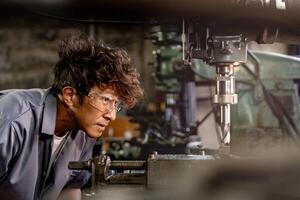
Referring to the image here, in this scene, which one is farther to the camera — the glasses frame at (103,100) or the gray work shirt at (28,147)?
the glasses frame at (103,100)

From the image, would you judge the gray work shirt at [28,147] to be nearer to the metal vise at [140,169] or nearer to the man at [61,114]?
the man at [61,114]

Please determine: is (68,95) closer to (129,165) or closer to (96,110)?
(96,110)

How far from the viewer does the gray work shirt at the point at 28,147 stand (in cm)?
111

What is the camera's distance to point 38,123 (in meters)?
1.21

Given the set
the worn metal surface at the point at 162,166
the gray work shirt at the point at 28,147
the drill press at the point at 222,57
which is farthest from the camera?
the gray work shirt at the point at 28,147

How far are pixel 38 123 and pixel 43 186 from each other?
8.7 inches

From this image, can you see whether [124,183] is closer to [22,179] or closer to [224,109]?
[224,109]

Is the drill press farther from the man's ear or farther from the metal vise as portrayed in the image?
the man's ear

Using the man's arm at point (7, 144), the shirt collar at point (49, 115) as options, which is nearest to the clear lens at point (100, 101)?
the shirt collar at point (49, 115)

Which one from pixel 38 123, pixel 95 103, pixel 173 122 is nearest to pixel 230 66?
pixel 95 103

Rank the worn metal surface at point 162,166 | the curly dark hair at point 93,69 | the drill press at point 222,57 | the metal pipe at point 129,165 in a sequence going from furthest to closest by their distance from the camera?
1. the curly dark hair at point 93,69
2. the drill press at point 222,57
3. the metal pipe at point 129,165
4. the worn metal surface at point 162,166

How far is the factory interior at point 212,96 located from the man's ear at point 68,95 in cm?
20

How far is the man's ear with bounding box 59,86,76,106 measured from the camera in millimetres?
1285

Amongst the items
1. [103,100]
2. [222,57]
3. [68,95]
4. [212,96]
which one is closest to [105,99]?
[103,100]
